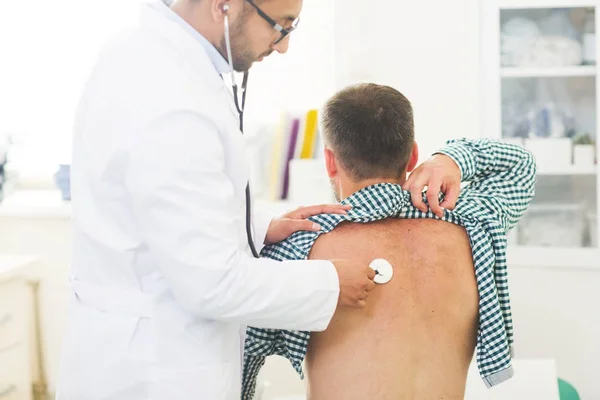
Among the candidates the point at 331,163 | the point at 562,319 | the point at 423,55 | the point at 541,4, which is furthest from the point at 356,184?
the point at 562,319

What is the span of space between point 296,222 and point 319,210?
5 cm

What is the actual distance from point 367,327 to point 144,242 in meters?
0.39

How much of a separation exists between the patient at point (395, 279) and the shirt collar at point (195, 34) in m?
0.22

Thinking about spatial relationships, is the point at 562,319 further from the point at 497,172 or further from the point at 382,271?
the point at 382,271

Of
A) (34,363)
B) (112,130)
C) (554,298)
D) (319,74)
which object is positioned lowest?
(34,363)

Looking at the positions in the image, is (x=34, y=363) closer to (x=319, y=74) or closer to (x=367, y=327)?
(x=319, y=74)

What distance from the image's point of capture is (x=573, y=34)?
273 cm

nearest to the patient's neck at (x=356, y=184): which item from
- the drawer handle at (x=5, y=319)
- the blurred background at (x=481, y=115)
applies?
the blurred background at (x=481, y=115)

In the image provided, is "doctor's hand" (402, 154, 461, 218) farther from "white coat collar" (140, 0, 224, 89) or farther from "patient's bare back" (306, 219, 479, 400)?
"white coat collar" (140, 0, 224, 89)

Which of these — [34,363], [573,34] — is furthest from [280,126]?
[34,363]

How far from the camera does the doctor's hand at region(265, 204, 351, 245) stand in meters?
1.37

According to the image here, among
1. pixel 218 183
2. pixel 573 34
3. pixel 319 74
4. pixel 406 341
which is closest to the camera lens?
pixel 218 183

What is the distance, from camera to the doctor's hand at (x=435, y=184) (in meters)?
1.38

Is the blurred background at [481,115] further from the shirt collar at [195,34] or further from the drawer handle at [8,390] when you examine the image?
the shirt collar at [195,34]
